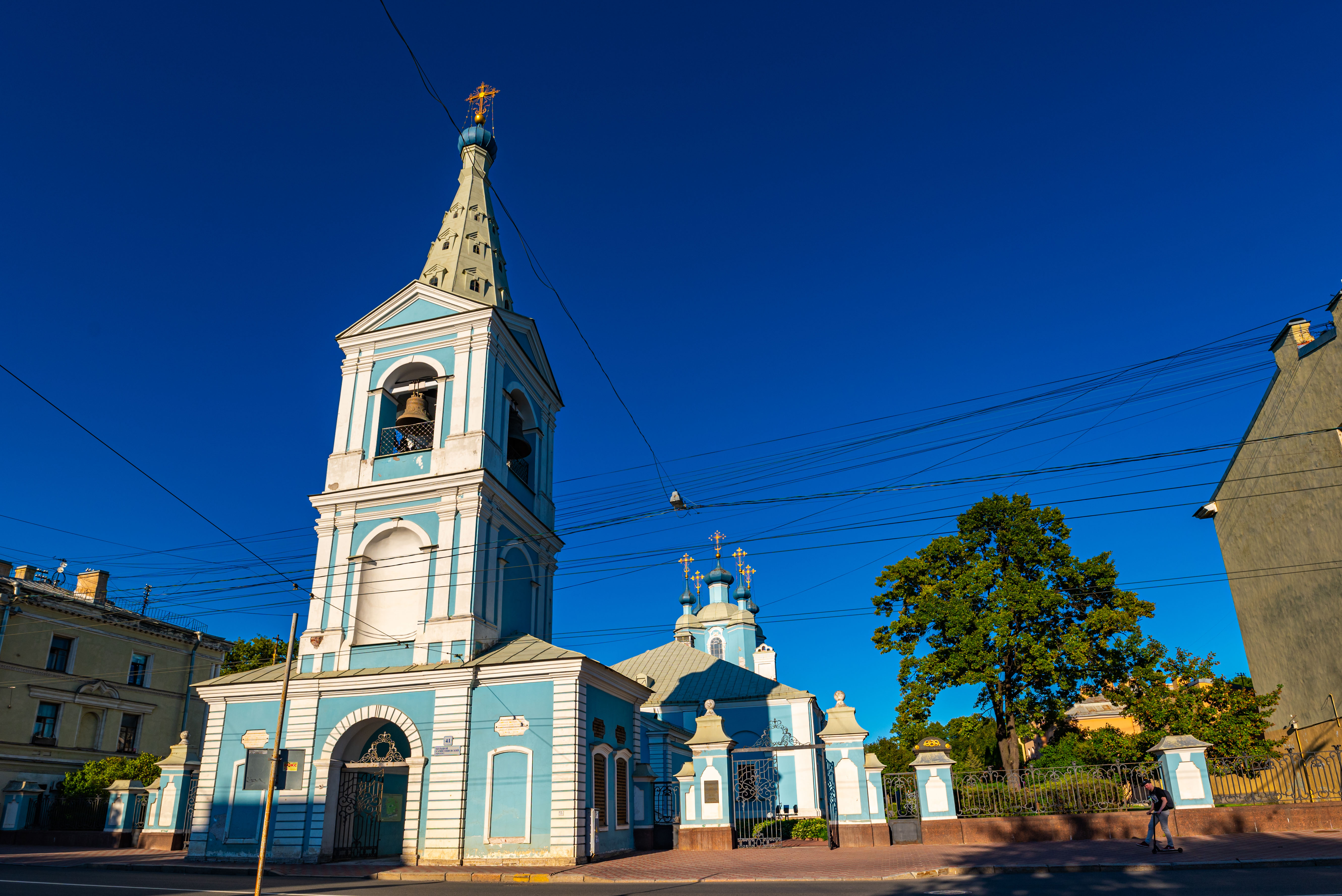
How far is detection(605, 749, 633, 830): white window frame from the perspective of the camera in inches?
787

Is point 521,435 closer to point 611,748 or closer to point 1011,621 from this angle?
point 611,748

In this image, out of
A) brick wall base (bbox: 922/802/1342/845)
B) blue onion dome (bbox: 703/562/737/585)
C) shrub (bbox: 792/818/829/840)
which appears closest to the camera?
brick wall base (bbox: 922/802/1342/845)

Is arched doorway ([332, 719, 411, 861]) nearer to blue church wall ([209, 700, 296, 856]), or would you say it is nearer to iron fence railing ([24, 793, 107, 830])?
blue church wall ([209, 700, 296, 856])

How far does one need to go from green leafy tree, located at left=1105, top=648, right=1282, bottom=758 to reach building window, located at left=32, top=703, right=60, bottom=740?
36880 millimetres

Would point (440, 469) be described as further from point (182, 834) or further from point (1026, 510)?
point (1026, 510)

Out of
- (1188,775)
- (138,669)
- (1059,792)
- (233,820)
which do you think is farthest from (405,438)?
(138,669)

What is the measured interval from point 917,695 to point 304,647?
16986mm

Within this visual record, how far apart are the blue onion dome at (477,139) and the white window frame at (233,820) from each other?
1962 cm

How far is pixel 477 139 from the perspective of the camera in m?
28.0

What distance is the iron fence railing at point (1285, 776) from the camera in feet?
57.0

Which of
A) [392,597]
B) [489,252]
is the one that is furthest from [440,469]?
[489,252]

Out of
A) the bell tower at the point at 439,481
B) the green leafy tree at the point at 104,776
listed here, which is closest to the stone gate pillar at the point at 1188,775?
the bell tower at the point at 439,481

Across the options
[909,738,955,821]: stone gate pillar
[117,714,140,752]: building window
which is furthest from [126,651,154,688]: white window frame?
[909,738,955,821]: stone gate pillar

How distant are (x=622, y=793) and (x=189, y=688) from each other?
26.9 m
